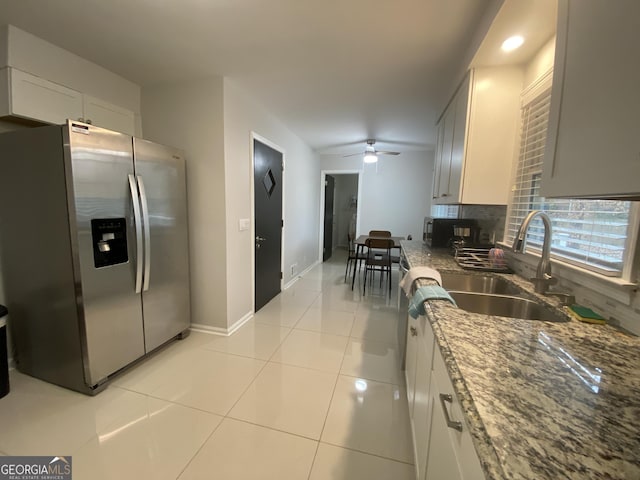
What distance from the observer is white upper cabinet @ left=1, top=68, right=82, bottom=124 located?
1.77 m

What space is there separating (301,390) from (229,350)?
846 mm

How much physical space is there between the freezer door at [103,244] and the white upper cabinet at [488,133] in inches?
95.9

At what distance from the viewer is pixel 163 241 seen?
7.42 ft

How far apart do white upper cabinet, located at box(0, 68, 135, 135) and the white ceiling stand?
0.31m

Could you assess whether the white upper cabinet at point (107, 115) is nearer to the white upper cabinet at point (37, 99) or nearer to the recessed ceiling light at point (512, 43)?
the white upper cabinet at point (37, 99)

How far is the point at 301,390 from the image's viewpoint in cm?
192

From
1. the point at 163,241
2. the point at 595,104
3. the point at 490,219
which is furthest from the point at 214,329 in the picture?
the point at 595,104

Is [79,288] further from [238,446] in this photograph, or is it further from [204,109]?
[204,109]

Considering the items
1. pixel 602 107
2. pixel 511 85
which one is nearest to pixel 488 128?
pixel 511 85

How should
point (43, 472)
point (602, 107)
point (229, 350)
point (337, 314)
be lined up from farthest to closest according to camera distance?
point (337, 314) → point (229, 350) → point (43, 472) → point (602, 107)

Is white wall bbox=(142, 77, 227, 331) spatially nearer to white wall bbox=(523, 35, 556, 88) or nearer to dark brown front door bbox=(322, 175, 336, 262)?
white wall bbox=(523, 35, 556, 88)

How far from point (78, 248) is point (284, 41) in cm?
194

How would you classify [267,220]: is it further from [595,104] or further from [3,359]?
[595,104]

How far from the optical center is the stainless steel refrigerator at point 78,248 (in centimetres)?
168
